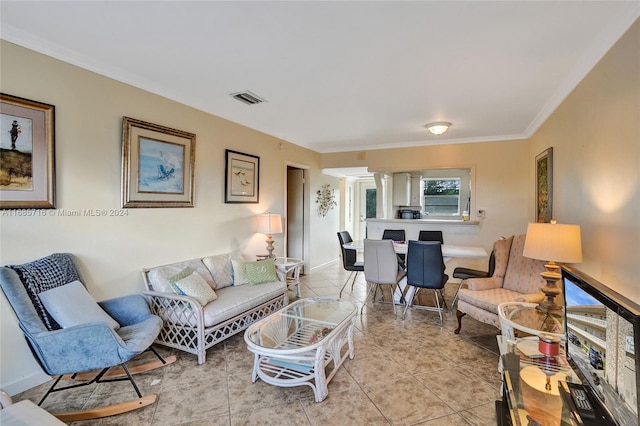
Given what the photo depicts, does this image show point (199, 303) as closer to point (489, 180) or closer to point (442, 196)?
point (442, 196)

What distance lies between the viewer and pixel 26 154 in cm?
220

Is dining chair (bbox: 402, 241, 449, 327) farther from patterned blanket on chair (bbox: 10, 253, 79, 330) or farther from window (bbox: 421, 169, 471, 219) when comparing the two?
patterned blanket on chair (bbox: 10, 253, 79, 330)

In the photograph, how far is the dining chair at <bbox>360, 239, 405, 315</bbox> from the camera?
3914 millimetres

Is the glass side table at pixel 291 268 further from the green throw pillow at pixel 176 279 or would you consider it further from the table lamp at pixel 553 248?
the table lamp at pixel 553 248

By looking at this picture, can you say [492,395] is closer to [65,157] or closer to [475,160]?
[65,157]

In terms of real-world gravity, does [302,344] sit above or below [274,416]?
above

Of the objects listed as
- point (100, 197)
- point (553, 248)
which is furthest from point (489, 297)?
point (100, 197)

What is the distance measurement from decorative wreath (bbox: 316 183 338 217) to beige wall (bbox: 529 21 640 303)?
14.0 feet

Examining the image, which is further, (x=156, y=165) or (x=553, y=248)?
(x=156, y=165)

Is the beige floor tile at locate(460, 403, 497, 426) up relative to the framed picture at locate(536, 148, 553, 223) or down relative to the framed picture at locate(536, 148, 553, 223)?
down

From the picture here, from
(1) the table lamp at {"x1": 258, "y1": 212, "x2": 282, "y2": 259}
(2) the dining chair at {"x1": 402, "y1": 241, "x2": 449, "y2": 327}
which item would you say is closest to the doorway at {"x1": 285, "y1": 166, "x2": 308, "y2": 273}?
(1) the table lamp at {"x1": 258, "y1": 212, "x2": 282, "y2": 259}

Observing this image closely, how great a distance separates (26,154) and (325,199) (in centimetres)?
512

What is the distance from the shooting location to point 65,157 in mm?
2428

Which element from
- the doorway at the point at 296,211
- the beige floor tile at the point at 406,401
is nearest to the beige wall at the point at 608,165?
the beige floor tile at the point at 406,401
